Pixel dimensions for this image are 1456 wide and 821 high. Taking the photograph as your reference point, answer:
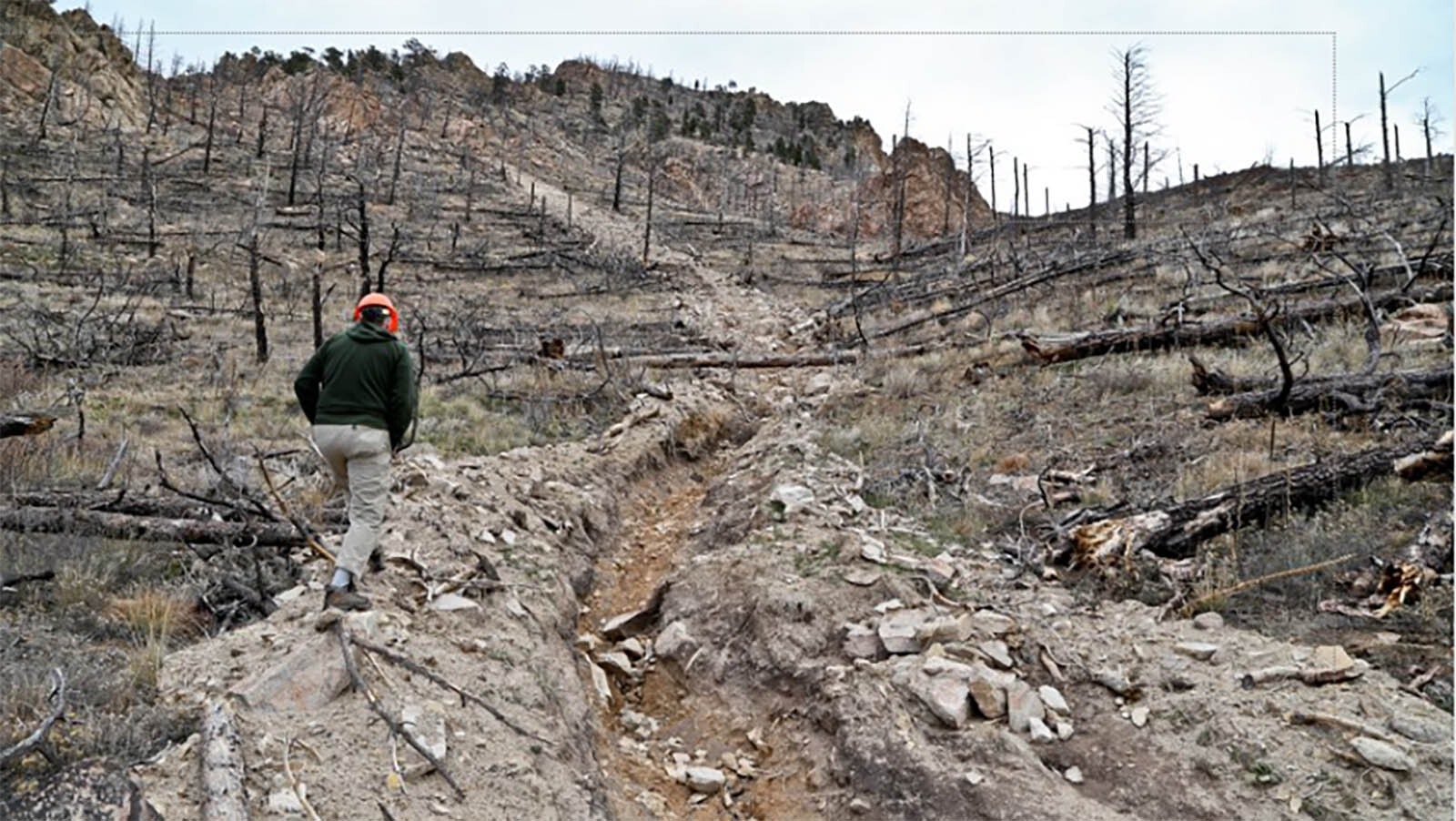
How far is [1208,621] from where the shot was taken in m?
4.35

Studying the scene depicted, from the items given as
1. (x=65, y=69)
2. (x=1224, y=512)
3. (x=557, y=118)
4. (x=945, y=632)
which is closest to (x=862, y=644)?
(x=945, y=632)

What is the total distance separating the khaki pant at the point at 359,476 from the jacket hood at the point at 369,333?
1.49ft

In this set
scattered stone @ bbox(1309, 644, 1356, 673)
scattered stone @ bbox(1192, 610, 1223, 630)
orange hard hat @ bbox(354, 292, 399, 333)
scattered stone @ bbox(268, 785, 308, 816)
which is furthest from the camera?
scattered stone @ bbox(1192, 610, 1223, 630)

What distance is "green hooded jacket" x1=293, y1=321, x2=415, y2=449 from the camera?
4086 millimetres

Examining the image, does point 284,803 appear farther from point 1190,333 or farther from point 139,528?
point 1190,333

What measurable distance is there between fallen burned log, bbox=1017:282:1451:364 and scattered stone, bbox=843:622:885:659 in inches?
306

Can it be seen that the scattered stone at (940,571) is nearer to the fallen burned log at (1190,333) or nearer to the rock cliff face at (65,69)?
the fallen burned log at (1190,333)

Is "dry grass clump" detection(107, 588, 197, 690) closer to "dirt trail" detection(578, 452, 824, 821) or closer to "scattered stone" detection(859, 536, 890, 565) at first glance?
"dirt trail" detection(578, 452, 824, 821)

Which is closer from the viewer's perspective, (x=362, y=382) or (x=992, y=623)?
(x=362, y=382)

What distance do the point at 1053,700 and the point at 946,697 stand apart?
532 mm

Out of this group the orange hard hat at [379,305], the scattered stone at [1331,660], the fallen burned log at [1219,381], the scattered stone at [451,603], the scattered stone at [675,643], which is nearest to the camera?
the scattered stone at [1331,660]

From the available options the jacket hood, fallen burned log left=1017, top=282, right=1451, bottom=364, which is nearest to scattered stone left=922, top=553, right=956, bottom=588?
the jacket hood

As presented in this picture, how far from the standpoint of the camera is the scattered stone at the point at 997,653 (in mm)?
4227

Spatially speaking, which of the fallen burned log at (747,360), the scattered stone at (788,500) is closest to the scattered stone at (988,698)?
the scattered stone at (788,500)
